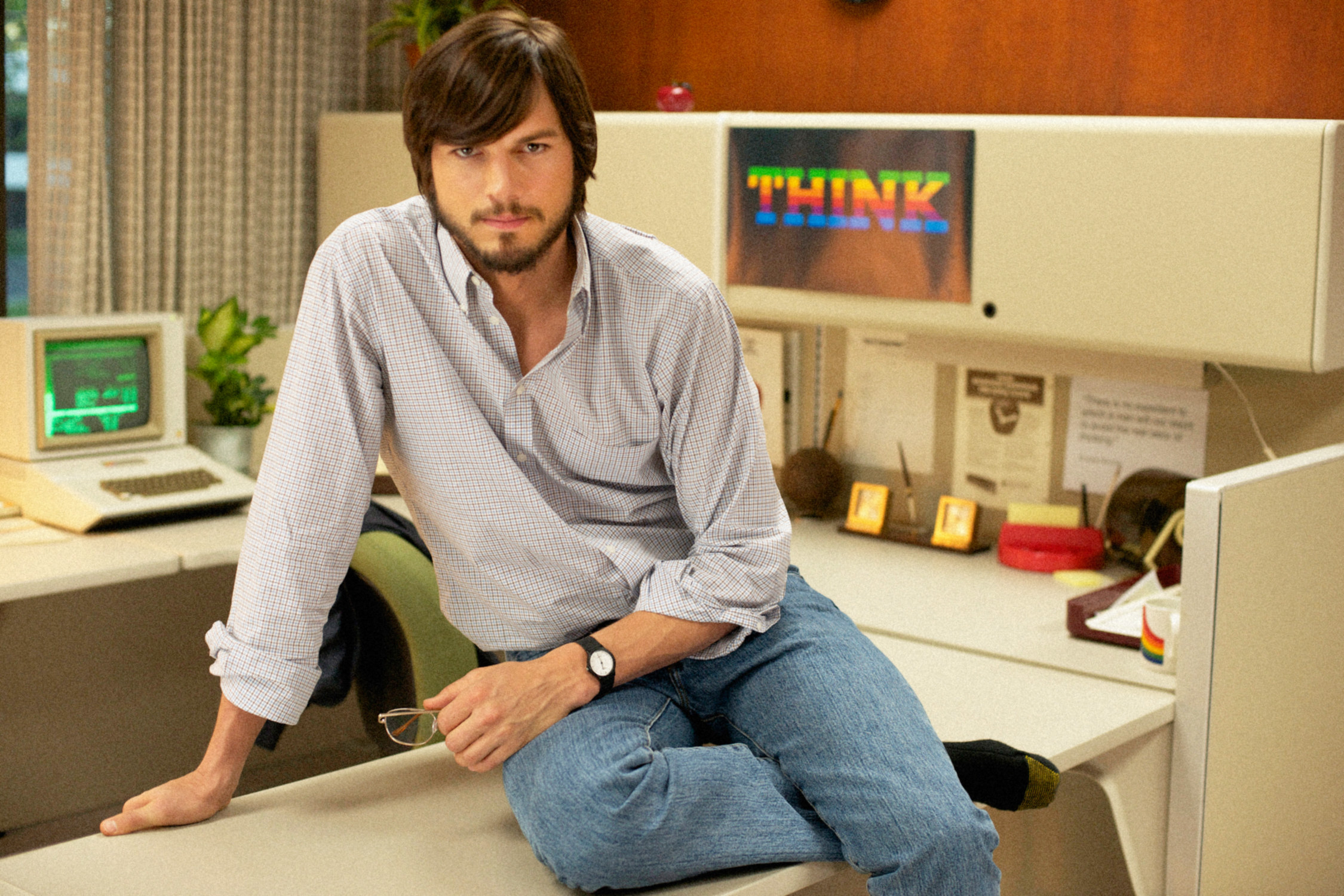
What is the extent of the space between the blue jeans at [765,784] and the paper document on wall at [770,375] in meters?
1.29

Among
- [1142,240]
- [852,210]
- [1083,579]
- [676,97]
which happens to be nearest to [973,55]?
[852,210]

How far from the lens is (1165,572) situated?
2.25 metres

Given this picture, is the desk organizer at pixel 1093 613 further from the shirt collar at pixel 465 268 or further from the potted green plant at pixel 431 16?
the potted green plant at pixel 431 16

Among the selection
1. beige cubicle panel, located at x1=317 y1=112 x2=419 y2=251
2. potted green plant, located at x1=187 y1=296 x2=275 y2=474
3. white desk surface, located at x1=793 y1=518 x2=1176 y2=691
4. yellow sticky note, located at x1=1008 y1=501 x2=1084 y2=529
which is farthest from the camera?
beige cubicle panel, located at x1=317 y1=112 x2=419 y2=251

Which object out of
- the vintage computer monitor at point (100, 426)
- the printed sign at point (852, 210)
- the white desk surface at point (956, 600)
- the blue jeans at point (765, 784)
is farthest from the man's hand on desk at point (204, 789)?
the printed sign at point (852, 210)

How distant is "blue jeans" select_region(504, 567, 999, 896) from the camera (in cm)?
132

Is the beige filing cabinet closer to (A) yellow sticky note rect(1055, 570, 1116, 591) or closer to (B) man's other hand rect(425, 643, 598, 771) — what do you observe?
(A) yellow sticky note rect(1055, 570, 1116, 591)

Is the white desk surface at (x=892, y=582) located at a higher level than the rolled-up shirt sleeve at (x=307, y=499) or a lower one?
lower

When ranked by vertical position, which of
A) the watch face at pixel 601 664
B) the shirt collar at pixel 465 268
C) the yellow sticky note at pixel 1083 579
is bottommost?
the yellow sticky note at pixel 1083 579

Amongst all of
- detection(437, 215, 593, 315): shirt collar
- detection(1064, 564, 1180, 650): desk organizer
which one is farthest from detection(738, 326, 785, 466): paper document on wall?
detection(437, 215, 593, 315): shirt collar

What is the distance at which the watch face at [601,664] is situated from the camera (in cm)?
148

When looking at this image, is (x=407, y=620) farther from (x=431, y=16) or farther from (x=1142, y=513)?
(x=431, y=16)

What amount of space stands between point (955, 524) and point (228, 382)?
1.46 m

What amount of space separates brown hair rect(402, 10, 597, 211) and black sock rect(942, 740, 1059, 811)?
31.9 inches
